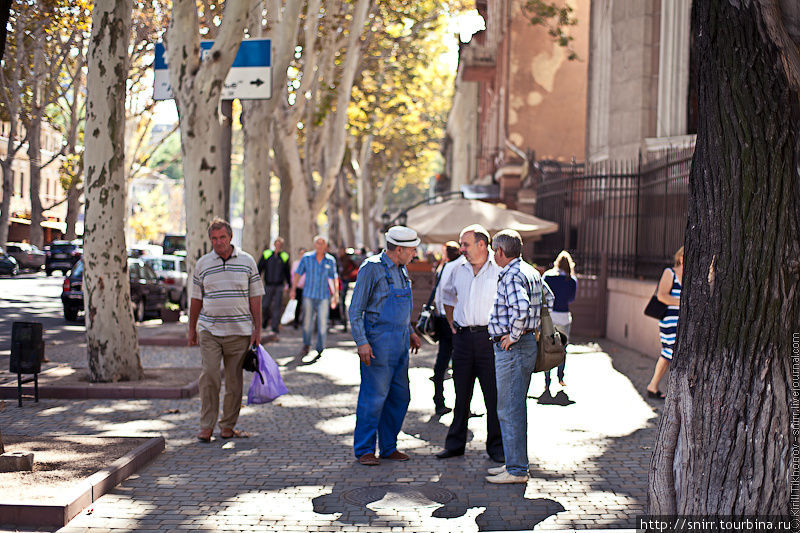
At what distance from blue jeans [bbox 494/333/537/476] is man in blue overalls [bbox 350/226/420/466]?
0.96 meters

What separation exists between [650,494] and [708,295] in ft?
3.49

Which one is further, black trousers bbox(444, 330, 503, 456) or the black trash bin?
the black trash bin

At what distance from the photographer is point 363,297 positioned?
7.98 m

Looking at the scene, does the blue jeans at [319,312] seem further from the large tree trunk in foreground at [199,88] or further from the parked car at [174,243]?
the parked car at [174,243]

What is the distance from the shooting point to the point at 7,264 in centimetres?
4634

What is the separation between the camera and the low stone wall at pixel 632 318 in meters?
16.2

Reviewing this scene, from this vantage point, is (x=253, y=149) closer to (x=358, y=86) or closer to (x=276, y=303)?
(x=276, y=303)

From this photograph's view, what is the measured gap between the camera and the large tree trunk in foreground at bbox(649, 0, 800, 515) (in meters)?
4.92

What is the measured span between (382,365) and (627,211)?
1188 cm

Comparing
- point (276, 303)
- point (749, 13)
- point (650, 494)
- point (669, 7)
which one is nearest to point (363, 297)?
point (650, 494)

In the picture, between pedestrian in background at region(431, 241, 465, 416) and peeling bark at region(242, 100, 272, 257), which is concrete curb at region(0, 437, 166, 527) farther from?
peeling bark at region(242, 100, 272, 257)

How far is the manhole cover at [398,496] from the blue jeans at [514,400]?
1.99 feet

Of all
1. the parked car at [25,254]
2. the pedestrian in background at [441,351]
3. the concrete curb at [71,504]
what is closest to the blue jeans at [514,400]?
the pedestrian in background at [441,351]

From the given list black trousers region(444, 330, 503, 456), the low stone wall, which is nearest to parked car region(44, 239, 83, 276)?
the low stone wall
